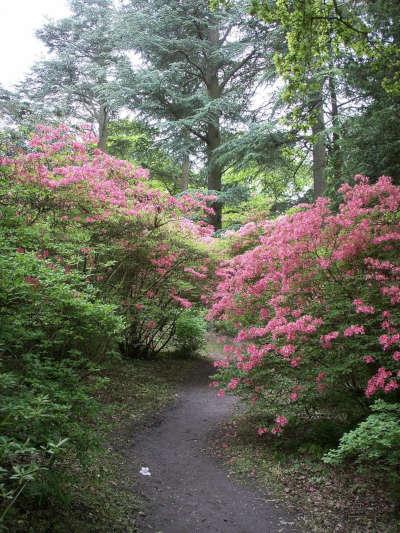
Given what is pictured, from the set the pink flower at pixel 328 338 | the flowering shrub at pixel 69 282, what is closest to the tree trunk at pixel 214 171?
the flowering shrub at pixel 69 282

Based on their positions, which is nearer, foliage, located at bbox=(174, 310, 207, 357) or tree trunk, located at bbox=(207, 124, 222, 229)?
foliage, located at bbox=(174, 310, 207, 357)

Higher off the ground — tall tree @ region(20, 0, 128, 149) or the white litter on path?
tall tree @ region(20, 0, 128, 149)

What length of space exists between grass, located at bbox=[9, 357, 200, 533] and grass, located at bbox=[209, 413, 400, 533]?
1.40m

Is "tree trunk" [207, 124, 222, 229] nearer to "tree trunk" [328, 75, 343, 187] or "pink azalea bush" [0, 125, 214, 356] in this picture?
"tree trunk" [328, 75, 343, 187]

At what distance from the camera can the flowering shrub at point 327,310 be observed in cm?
447

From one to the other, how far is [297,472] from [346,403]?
0.99m

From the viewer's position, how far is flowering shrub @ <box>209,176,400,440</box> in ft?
14.7

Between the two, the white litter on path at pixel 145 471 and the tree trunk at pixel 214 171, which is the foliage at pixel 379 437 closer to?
the white litter on path at pixel 145 471

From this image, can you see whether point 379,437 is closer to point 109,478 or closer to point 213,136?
point 109,478

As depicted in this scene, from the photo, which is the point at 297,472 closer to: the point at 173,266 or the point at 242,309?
the point at 242,309

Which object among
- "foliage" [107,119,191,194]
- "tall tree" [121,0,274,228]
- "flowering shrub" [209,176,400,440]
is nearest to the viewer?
"flowering shrub" [209,176,400,440]

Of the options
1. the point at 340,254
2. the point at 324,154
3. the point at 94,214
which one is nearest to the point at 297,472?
the point at 340,254

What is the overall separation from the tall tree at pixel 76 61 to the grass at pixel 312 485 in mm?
16200

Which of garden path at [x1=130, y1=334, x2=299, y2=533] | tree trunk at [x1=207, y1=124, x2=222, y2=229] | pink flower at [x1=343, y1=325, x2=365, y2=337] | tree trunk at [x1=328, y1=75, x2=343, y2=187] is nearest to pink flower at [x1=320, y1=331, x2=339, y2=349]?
pink flower at [x1=343, y1=325, x2=365, y2=337]
